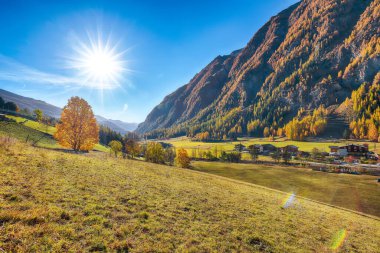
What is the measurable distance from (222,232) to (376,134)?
718 ft

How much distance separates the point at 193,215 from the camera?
551 inches

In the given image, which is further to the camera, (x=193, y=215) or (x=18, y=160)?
(x=18, y=160)

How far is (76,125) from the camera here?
46.4 meters

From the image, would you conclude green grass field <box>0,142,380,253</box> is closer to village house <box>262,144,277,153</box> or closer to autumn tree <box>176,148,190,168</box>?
autumn tree <box>176,148,190,168</box>

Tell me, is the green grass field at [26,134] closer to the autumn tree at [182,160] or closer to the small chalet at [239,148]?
the autumn tree at [182,160]

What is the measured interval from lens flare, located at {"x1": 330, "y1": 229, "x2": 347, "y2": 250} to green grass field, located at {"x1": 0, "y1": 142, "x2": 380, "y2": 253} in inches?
4.0

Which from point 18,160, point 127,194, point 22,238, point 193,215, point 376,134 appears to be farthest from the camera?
point 376,134

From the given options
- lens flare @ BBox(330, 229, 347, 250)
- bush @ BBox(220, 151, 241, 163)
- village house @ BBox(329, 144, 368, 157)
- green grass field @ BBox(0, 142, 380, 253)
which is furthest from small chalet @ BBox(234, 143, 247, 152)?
lens flare @ BBox(330, 229, 347, 250)

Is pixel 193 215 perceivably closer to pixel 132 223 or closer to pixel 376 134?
pixel 132 223

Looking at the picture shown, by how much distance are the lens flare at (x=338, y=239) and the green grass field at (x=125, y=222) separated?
10 centimetres

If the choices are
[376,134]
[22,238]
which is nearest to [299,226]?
[22,238]

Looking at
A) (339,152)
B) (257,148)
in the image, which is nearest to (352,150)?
(339,152)

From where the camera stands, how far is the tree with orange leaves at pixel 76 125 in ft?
147

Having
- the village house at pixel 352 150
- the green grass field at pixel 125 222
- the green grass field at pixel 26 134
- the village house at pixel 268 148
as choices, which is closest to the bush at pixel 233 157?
the village house at pixel 268 148
